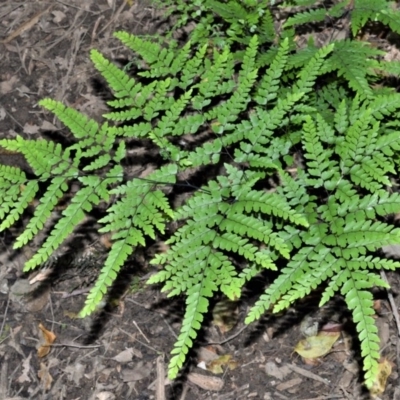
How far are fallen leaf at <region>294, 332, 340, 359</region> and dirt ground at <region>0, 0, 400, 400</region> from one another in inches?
1.9

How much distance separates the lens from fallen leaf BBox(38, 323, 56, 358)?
4.61 meters

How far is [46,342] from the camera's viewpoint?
15.2ft

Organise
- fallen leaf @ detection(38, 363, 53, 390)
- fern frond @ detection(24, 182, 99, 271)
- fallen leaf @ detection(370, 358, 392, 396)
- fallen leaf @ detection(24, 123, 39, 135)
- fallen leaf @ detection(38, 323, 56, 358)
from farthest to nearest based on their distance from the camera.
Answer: fallen leaf @ detection(24, 123, 39, 135) → fallen leaf @ detection(38, 323, 56, 358) → fallen leaf @ detection(38, 363, 53, 390) → fallen leaf @ detection(370, 358, 392, 396) → fern frond @ detection(24, 182, 99, 271)

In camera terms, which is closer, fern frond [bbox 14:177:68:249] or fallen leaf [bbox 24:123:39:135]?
fern frond [bbox 14:177:68:249]

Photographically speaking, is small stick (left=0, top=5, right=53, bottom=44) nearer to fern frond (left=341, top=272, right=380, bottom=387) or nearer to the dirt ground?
the dirt ground

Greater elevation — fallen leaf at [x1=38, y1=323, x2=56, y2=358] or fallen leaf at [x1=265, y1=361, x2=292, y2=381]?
fallen leaf at [x1=265, y1=361, x2=292, y2=381]

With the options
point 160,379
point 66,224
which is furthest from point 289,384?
point 66,224

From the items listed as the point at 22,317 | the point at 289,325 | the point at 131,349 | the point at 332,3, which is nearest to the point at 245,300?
the point at 289,325

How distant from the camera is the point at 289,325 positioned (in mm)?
4301

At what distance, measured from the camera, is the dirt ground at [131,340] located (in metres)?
4.18

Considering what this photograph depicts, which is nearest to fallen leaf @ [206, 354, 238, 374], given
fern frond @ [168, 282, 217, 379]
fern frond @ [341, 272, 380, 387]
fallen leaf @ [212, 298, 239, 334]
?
fallen leaf @ [212, 298, 239, 334]

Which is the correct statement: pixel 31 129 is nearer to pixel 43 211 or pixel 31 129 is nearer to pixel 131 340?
pixel 131 340

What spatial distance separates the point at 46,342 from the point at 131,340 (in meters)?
0.66

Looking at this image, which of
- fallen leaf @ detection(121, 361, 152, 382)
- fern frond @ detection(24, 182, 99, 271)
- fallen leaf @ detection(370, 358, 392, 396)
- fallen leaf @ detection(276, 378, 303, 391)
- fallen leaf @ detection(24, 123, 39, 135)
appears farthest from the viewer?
fallen leaf @ detection(24, 123, 39, 135)
